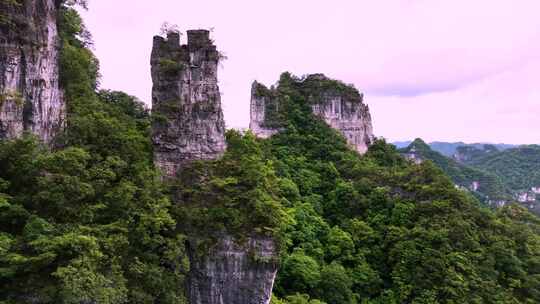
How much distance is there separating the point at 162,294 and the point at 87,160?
5.96m

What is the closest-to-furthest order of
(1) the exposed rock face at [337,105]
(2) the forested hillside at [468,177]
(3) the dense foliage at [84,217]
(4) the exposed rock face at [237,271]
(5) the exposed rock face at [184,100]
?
(3) the dense foliage at [84,217] < (4) the exposed rock face at [237,271] < (5) the exposed rock face at [184,100] < (1) the exposed rock face at [337,105] < (2) the forested hillside at [468,177]

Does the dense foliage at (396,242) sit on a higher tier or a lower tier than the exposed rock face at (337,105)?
lower

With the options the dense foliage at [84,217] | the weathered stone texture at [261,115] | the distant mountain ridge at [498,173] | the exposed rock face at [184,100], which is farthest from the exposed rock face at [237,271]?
the distant mountain ridge at [498,173]

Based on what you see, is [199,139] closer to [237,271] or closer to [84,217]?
[237,271]

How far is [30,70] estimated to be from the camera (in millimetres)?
16016

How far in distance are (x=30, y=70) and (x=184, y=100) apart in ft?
22.9

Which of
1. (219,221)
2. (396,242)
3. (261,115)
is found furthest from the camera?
(261,115)

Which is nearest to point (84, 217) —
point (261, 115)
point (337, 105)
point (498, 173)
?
point (261, 115)

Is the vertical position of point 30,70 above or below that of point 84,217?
above

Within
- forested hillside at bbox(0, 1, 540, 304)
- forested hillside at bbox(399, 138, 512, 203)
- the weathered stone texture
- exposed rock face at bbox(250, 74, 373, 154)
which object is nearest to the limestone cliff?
forested hillside at bbox(0, 1, 540, 304)

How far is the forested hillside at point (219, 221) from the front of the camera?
42.9 feet

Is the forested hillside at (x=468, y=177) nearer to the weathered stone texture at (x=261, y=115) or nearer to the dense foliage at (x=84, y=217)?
the weathered stone texture at (x=261, y=115)

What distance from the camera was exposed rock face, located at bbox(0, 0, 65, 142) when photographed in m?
15.0

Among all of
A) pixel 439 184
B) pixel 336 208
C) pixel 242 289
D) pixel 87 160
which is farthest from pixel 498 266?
pixel 87 160
